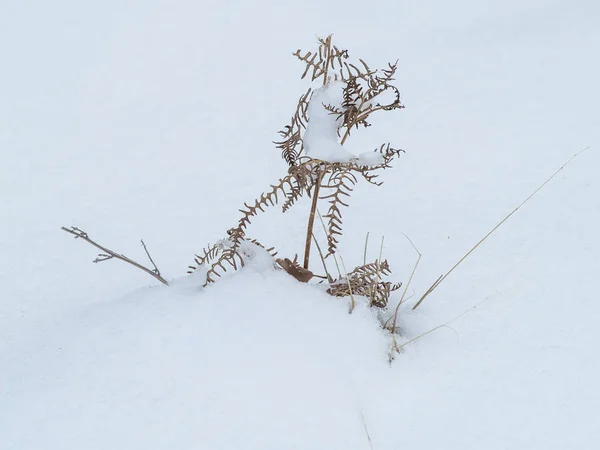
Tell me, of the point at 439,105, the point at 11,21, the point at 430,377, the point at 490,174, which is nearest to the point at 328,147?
the point at 430,377

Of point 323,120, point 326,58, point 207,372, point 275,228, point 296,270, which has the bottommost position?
point 207,372

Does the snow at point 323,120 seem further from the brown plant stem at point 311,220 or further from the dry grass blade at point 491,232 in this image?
the dry grass blade at point 491,232

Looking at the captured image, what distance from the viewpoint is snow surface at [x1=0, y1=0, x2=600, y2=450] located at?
1284 mm

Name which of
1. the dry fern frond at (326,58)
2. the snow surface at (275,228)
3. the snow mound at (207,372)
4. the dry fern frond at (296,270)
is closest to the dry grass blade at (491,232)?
the snow surface at (275,228)

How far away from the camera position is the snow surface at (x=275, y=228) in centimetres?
128

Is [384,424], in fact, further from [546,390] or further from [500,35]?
[500,35]

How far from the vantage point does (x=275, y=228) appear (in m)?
1.91

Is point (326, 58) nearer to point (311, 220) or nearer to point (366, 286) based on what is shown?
point (311, 220)

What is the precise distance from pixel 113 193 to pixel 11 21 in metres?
1.70

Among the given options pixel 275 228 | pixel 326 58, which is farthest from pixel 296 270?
pixel 326 58

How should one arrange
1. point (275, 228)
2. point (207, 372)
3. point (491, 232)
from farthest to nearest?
point (275, 228) → point (491, 232) → point (207, 372)

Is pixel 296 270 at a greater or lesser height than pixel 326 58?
lesser

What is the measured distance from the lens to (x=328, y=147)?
1.35 metres

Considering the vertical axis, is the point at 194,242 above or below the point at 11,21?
below
